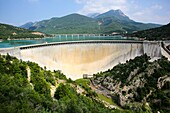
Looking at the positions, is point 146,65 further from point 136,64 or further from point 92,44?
point 92,44

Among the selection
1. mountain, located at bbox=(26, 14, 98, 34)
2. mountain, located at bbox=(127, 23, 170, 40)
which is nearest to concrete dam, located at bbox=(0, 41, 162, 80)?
mountain, located at bbox=(127, 23, 170, 40)

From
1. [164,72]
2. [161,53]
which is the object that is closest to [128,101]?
[164,72]

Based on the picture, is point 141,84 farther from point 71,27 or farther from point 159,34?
point 71,27

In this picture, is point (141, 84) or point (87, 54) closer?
point (141, 84)

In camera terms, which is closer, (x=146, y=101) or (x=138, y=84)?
(x=146, y=101)

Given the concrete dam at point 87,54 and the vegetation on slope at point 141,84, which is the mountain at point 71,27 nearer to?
the concrete dam at point 87,54

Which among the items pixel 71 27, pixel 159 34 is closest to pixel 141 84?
pixel 159 34
